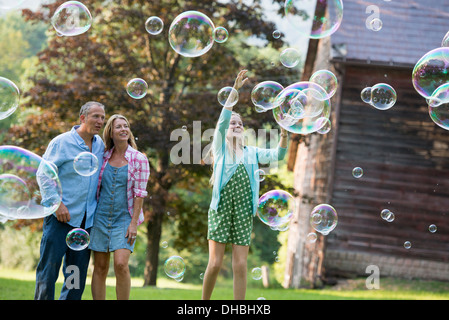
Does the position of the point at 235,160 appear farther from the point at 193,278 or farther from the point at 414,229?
the point at 193,278

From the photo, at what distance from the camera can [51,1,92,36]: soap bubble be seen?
4859mm

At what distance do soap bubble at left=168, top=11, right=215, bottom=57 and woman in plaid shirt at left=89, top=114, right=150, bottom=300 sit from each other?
1523mm

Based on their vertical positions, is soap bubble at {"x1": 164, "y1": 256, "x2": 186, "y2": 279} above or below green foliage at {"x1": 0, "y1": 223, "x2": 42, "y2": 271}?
below

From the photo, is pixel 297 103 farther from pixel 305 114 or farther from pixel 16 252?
pixel 16 252

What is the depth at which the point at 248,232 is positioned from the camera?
3.73m

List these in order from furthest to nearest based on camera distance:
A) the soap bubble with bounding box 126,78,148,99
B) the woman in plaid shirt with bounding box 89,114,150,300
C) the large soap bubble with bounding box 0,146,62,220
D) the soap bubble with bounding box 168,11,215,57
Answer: the soap bubble with bounding box 126,78,148,99 < the soap bubble with bounding box 168,11,215,57 < the woman in plaid shirt with bounding box 89,114,150,300 < the large soap bubble with bounding box 0,146,62,220

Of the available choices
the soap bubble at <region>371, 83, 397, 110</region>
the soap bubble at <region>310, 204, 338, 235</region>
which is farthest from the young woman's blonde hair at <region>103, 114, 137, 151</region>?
the soap bubble at <region>371, 83, 397, 110</region>

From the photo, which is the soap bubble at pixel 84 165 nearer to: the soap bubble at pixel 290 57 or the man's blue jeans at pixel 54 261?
the man's blue jeans at pixel 54 261

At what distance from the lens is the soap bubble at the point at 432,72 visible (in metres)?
4.72

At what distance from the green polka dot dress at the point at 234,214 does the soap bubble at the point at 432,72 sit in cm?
206

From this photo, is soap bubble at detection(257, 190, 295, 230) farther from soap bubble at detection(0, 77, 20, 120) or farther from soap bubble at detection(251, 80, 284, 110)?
soap bubble at detection(0, 77, 20, 120)

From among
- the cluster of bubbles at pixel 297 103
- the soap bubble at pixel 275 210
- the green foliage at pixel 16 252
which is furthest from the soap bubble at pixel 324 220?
the green foliage at pixel 16 252

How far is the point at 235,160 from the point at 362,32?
6.76m
